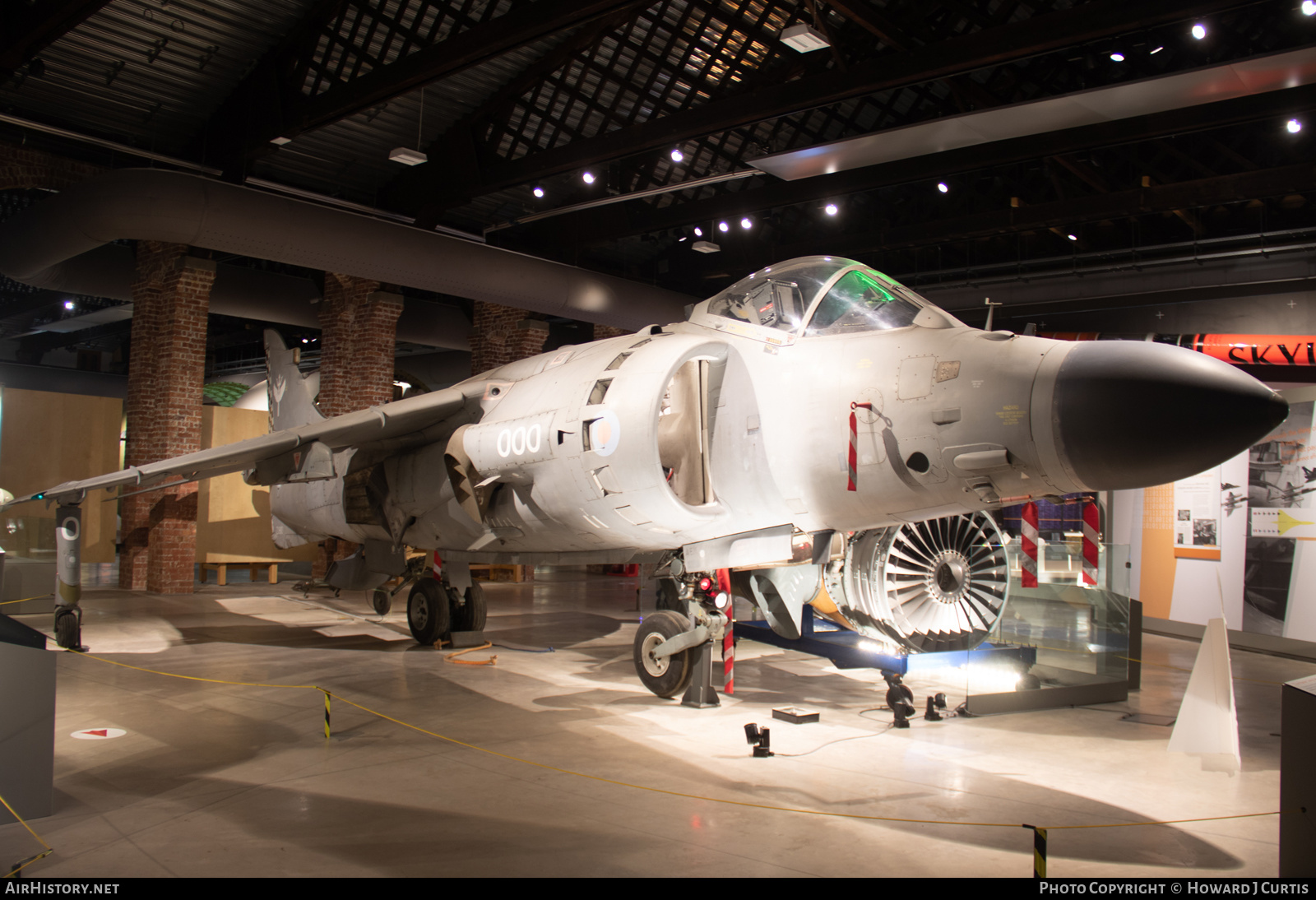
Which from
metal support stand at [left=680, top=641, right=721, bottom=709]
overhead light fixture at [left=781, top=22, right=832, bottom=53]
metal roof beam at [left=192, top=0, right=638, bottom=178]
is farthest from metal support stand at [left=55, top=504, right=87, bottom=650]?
overhead light fixture at [left=781, top=22, right=832, bottom=53]

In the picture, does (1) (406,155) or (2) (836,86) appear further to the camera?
(1) (406,155)

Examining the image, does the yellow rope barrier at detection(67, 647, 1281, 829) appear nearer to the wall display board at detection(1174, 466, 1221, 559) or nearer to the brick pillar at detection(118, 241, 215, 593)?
the wall display board at detection(1174, 466, 1221, 559)

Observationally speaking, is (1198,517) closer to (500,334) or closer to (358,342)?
(500,334)

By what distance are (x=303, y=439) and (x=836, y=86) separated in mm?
7157

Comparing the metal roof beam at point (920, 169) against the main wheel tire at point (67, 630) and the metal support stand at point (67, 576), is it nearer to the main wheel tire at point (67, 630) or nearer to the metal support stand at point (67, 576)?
the metal support stand at point (67, 576)

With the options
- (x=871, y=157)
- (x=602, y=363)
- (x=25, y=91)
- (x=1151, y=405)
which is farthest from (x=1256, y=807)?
(x=25, y=91)

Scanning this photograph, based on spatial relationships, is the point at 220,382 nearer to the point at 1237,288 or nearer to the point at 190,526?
the point at 190,526

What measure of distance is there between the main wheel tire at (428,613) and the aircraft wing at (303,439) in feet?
7.29

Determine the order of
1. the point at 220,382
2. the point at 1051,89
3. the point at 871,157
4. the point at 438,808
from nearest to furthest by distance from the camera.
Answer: the point at 438,808 → the point at 871,157 → the point at 1051,89 → the point at 220,382

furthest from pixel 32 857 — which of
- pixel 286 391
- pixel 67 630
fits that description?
pixel 286 391

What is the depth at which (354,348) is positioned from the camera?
16.0m

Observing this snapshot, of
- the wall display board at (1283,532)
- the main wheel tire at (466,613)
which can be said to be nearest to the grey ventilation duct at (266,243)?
the main wheel tire at (466,613)

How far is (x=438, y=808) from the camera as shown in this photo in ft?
14.1
